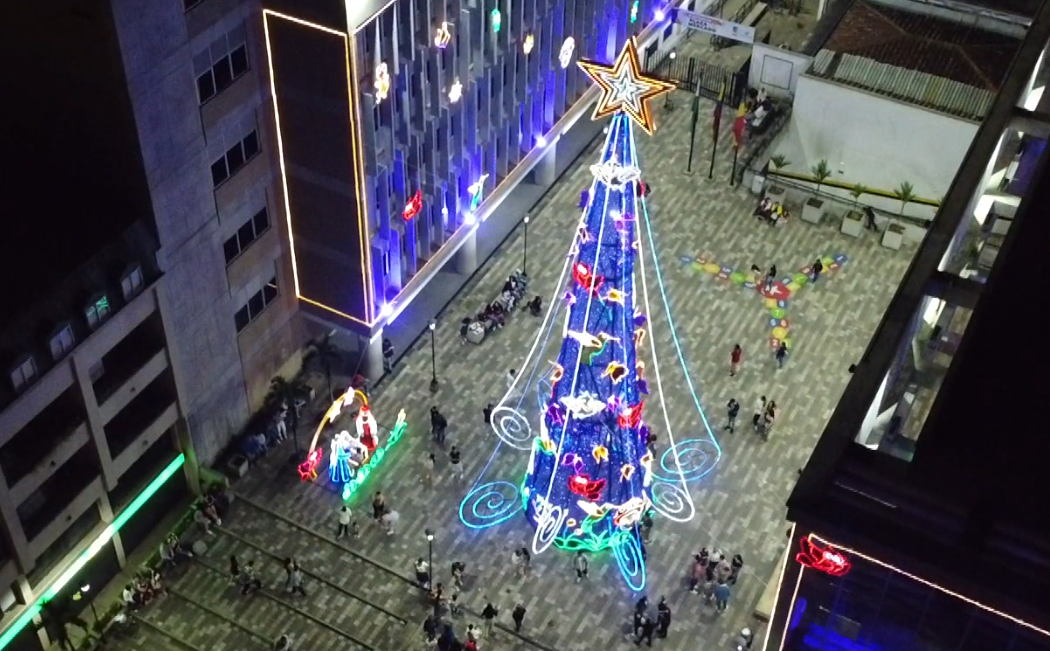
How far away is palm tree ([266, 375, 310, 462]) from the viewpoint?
200 feet

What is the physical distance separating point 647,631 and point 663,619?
808 millimetres

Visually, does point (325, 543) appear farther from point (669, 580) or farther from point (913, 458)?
point (913, 458)

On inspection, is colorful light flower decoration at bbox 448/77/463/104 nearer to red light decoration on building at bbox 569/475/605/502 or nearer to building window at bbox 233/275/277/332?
building window at bbox 233/275/277/332

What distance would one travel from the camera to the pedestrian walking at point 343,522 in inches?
2259

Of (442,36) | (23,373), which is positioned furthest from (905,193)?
(23,373)

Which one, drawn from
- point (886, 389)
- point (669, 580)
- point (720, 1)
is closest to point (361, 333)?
point (669, 580)

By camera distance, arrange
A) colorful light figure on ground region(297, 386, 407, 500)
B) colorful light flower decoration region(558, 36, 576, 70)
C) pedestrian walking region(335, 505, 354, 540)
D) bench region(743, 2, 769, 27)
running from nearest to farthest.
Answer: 1. pedestrian walking region(335, 505, 354, 540)
2. colorful light figure on ground region(297, 386, 407, 500)
3. colorful light flower decoration region(558, 36, 576, 70)
4. bench region(743, 2, 769, 27)

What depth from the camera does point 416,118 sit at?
57.8 metres

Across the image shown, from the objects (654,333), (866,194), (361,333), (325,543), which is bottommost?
(325,543)

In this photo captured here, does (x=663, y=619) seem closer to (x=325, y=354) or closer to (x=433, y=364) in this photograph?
(x=433, y=364)

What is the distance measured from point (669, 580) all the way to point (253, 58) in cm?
2755

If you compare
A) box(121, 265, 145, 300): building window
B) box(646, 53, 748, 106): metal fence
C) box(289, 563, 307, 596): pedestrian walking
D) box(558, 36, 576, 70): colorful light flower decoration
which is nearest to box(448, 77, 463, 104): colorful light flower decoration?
box(558, 36, 576, 70): colorful light flower decoration

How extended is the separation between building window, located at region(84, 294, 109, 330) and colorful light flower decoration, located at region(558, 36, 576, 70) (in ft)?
94.9

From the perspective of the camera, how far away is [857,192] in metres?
74.9
